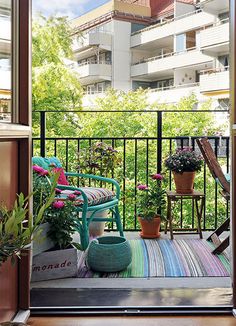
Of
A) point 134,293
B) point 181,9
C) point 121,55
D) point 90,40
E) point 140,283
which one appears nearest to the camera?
point 134,293

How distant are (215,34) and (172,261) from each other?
341 inches

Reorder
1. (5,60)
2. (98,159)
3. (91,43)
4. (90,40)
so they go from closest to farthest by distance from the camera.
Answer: (5,60)
(98,159)
(90,40)
(91,43)

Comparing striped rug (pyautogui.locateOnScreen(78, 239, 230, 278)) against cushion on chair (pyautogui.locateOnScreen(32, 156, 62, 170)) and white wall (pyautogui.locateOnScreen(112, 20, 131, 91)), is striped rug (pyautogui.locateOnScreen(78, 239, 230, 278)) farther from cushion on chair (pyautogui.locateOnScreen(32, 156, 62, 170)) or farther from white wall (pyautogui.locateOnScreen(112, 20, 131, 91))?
white wall (pyautogui.locateOnScreen(112, 20, 131, 91))

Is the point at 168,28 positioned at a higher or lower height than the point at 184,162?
higher

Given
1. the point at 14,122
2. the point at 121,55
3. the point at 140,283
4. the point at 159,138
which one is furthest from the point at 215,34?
the point at 14,122

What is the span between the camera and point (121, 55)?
10984mm

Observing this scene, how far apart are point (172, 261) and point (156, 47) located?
10.1 metres

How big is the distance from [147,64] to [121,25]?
1.45 meters

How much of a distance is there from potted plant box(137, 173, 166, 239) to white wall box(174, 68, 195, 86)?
877 centimetres

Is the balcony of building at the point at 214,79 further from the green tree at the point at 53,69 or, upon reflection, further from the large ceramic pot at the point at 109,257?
the large ceramic pot at the point at 109,257

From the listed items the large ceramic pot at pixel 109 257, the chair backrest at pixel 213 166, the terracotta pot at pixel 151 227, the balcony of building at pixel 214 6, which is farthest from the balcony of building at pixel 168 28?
the large ceramic pot at pixel 109 257

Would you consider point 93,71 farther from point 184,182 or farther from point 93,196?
point 93,196

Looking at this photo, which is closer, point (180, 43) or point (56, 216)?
point (56, 216)

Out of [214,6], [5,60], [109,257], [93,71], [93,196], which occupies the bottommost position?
[109,257]
